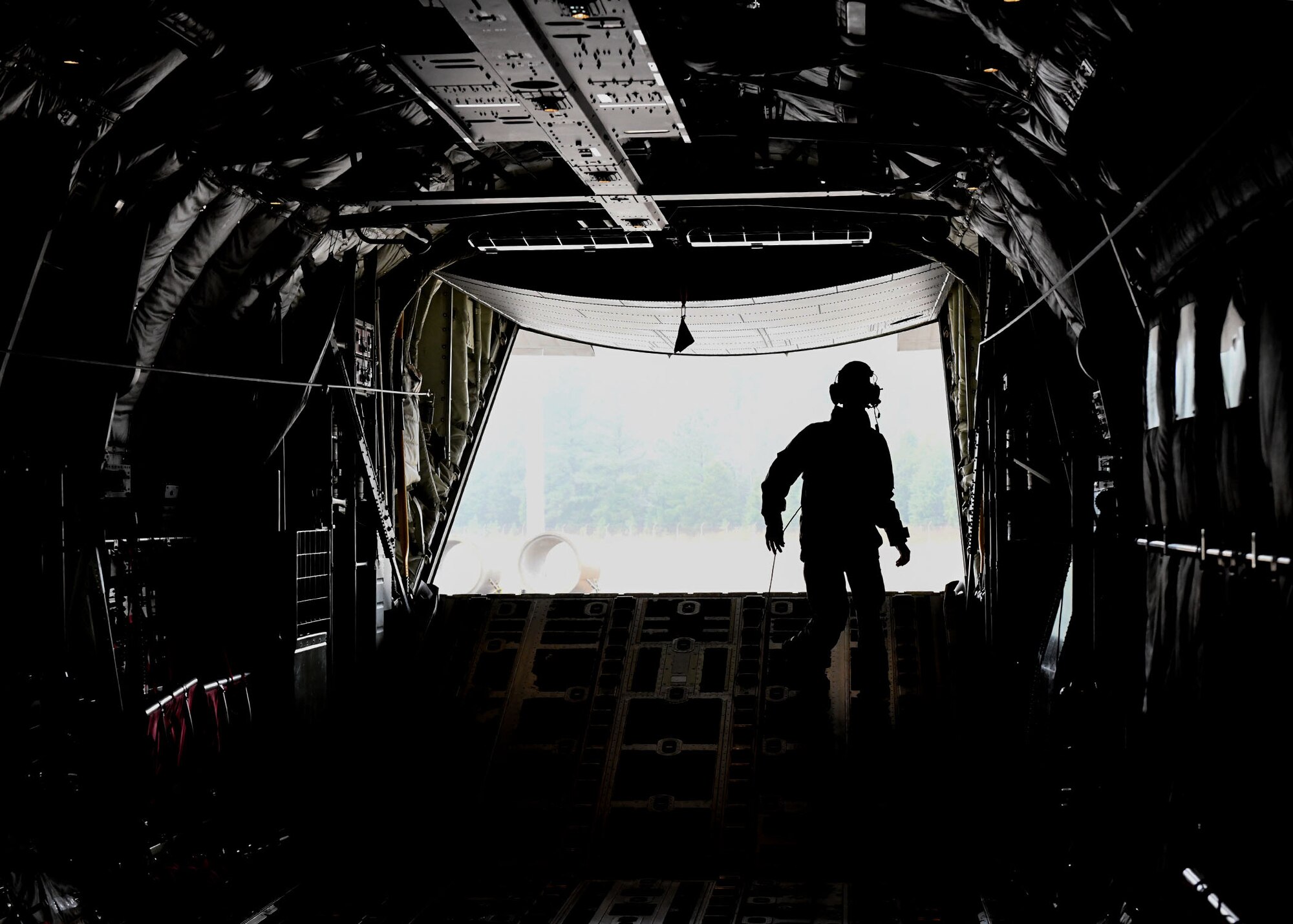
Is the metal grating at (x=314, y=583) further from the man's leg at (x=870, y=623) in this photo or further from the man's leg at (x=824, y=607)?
the man's leg at (x=870, y=623)

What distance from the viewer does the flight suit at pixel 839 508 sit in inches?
290

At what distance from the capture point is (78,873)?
210 inches

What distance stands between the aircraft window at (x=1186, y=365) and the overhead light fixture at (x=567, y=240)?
4.66m

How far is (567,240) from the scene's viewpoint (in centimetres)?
830

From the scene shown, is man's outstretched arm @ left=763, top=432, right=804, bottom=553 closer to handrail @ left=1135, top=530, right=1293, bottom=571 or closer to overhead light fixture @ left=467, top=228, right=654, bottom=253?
overhead light fixture @ left=467, top=228, right=654, bottom=253

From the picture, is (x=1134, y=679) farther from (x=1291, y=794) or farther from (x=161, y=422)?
(x=161, y=422)

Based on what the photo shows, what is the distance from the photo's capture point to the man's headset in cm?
750

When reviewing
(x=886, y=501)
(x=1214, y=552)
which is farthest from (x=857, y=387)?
(x=1214, y=552)

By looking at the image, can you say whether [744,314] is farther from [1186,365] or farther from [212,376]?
[1186,365]

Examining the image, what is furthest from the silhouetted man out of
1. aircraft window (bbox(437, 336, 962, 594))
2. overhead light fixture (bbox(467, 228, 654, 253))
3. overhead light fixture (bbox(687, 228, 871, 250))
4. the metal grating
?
aircraft window (bbox(437, 336, 962, 594))

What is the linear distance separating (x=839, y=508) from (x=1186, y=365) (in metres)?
3.42

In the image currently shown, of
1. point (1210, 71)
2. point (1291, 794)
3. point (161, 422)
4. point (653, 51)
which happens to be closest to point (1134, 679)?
point (1291, 794)

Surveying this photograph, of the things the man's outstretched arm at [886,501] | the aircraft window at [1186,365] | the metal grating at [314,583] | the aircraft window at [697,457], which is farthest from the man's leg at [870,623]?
the aircraft window at [697,457]

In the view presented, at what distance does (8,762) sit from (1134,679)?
16.0 feet
